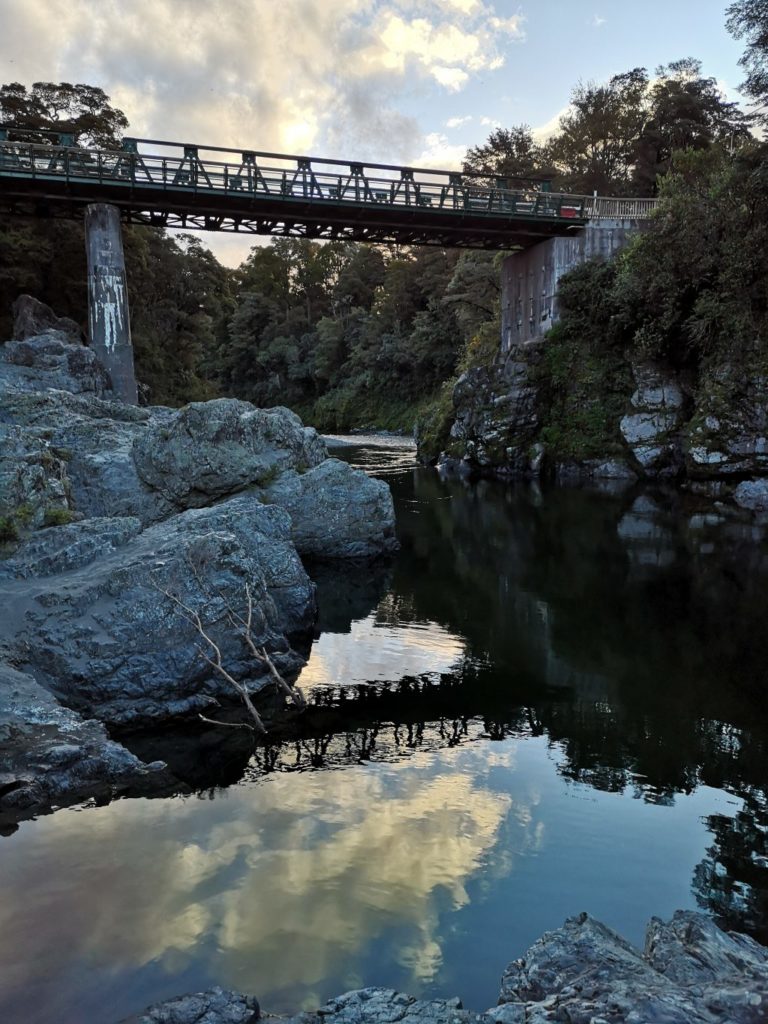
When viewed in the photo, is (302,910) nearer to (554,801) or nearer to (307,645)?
(554,801)

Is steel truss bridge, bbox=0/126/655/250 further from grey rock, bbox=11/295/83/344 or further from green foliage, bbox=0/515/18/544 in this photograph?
green foliage, bbox=0/515/18/544

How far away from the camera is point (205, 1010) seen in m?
4.48

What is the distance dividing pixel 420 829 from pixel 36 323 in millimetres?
30895

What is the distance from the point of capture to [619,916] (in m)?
5.76

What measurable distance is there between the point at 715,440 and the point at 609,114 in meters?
38.7

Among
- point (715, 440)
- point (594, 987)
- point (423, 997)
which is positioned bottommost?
point (423, 997)

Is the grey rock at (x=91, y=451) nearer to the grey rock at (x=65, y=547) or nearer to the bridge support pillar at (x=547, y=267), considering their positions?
the grey rock at (x=65, y=547)

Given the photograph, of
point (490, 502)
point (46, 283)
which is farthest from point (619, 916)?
point (46, 283)

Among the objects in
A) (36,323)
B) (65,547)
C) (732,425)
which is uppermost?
(36,323)

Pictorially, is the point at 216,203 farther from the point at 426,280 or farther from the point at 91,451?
the point at 426,280

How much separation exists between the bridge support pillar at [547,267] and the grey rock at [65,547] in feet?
97.6

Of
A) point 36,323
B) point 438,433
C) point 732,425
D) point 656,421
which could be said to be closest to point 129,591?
point 732,425

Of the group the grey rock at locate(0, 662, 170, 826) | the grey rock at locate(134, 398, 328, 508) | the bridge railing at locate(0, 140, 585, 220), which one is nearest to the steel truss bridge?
the bridge railing at locate(0, 140, 585, 220)

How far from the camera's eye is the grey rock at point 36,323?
31.4m
